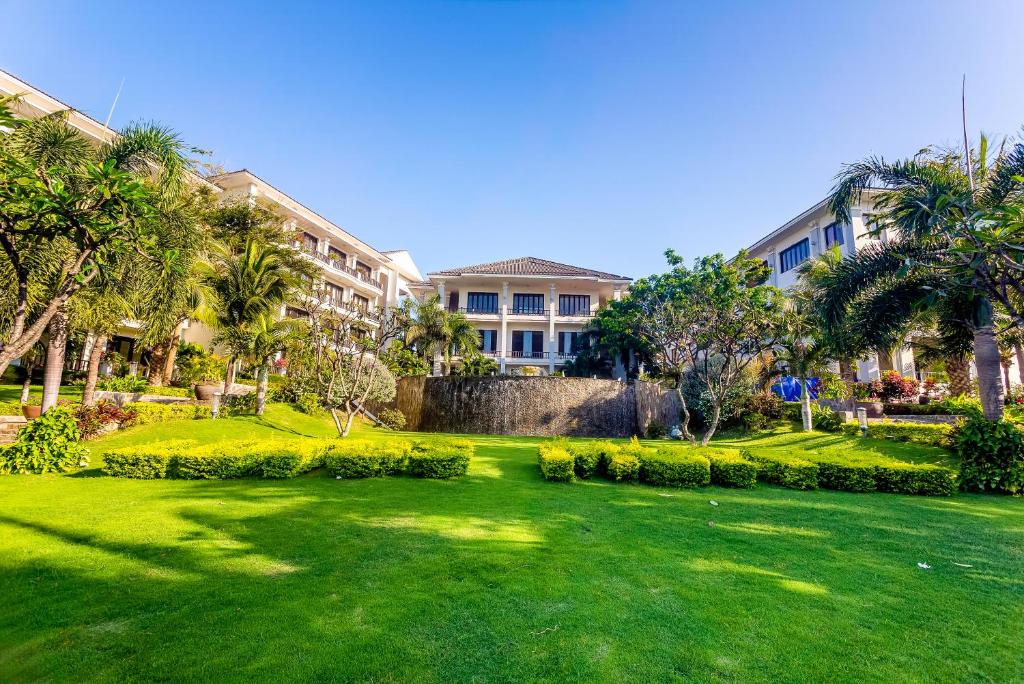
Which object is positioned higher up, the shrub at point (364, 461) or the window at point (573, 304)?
the window at point (573, 304)

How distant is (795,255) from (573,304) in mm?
14877

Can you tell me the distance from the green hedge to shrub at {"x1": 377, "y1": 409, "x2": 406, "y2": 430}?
1695 centimetres

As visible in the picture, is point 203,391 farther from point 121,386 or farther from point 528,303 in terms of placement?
point 528,303

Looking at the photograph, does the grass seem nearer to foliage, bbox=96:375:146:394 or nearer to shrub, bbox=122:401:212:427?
shrub, bbox=122:401:212:427

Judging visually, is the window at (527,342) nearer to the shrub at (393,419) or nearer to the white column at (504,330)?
the white column at (504,330)

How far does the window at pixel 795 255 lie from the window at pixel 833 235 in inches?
65.6

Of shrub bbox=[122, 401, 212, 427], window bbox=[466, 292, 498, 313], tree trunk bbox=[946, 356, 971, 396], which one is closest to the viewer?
shrub bbox=[122, 401, 212, 427]

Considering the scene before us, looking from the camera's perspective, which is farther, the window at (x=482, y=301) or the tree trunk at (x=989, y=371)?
the window at (x=482, y=301)

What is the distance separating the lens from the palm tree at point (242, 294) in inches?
678

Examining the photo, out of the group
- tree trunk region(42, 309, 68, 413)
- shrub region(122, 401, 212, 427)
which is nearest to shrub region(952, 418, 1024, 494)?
shrub region(122, 401, 212, 427)

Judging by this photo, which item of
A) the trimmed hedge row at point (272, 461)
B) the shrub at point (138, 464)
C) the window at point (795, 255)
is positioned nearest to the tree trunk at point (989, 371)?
the trimmed hedge row at point (272, 461)

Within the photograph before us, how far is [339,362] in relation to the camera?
14.0 metres

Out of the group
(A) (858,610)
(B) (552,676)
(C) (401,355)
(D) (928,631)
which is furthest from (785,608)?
(C) (401,355)

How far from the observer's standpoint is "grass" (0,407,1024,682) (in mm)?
2920
